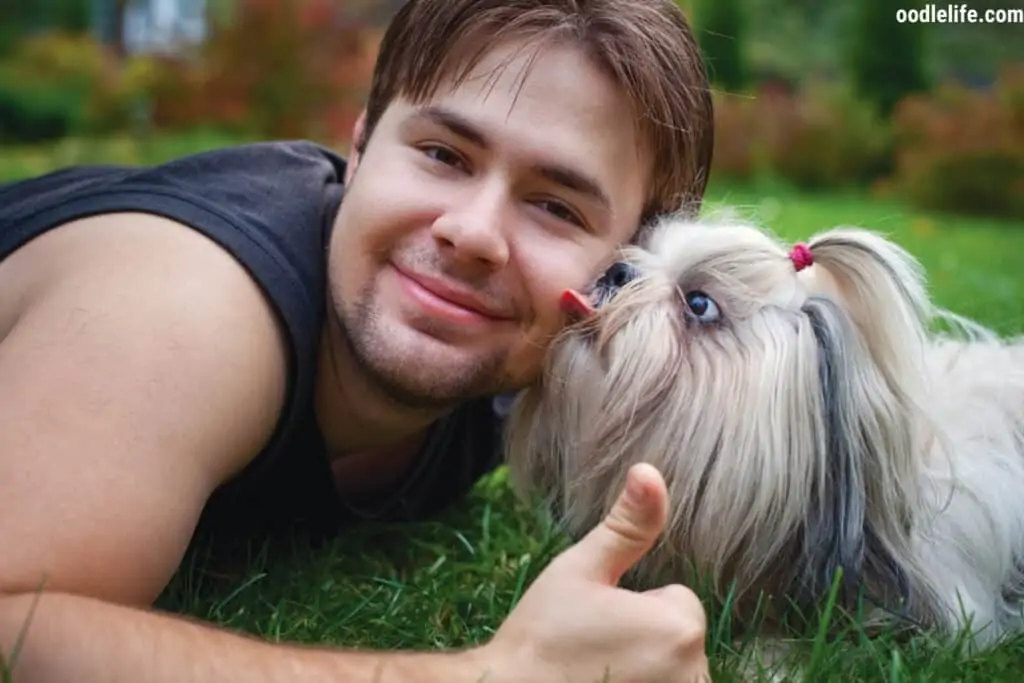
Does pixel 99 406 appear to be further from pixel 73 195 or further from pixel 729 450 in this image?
pixel 729 450

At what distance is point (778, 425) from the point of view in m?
2.43

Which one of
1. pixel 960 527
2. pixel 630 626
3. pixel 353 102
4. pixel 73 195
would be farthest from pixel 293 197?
pixel 353 102

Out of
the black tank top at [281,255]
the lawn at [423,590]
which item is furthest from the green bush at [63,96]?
the lawn at [423,590]

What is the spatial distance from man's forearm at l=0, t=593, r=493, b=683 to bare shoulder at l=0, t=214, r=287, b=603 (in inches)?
3.1

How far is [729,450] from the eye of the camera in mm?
2441

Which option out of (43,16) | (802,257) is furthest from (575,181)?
(43,16)

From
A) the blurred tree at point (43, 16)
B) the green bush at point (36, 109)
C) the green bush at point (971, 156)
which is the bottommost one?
the green bush at point (971, 156)

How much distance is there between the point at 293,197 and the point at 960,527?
1676mm

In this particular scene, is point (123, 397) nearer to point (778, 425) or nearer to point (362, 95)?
point (778, 425)

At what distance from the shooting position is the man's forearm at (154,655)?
176 cm

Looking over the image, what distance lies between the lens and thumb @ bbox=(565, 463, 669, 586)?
73.8 inches

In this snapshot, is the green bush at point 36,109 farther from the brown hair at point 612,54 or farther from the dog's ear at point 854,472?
the dog's ear at point 854,472

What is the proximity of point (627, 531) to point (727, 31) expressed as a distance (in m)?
14.3

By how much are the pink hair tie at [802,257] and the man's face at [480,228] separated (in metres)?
0.43
